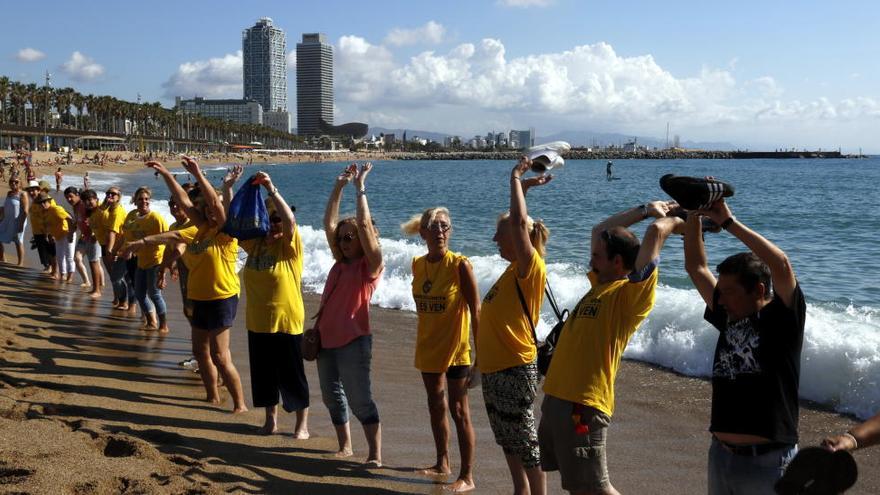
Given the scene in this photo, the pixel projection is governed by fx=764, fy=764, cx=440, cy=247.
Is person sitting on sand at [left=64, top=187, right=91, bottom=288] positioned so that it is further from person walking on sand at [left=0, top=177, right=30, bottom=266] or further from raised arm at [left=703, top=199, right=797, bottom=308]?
raised arm at [left=703, top=199, right=797, bottom=308]

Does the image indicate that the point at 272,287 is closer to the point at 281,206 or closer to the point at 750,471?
the point at 281,206

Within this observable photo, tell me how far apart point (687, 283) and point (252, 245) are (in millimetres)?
10193

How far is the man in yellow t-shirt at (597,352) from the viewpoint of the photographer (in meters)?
3.50

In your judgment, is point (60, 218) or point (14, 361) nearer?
point (14, 361)

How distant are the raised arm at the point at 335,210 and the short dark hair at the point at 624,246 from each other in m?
2.18

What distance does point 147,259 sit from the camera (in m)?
9.14

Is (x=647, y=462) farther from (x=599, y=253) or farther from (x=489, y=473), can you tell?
(x=599, y=253)

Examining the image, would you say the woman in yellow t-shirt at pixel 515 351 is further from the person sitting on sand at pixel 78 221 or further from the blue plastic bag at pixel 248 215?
the person sitting on sand at pixel 78 221

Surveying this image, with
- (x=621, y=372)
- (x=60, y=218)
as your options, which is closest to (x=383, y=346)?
(x=621, y=372)

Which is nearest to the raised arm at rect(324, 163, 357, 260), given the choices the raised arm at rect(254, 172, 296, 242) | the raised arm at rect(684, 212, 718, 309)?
the raised arm at rect(254, 172, 296, 242)

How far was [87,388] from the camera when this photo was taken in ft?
22.0

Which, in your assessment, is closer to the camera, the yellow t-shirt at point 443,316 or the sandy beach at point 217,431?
the sandy beach at point 217,431

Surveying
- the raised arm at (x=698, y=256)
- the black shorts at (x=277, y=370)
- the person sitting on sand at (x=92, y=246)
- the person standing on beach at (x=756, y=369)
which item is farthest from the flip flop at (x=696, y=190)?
the person sitting on sand at (x=92, y=246)

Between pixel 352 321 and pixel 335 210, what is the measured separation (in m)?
0.82
